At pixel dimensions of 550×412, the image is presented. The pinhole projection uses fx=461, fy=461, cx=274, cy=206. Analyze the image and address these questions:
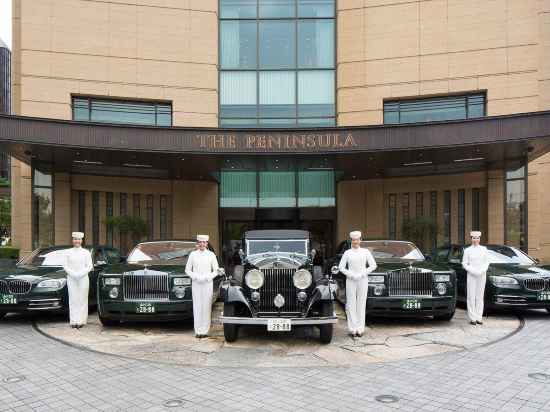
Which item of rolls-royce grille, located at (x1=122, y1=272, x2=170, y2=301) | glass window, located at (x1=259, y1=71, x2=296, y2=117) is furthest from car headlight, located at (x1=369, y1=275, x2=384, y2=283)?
glass window, located at (x1=259, y1=71, x2=296, y2=117)

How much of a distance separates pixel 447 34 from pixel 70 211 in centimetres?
1655

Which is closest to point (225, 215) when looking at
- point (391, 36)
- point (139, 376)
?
point (391, 36)

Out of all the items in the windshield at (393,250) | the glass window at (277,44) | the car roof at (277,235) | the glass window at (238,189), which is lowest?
the windshield at (393,250)

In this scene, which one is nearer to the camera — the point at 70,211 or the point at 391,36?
the point at 70,211

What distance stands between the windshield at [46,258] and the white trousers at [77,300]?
1574 mm

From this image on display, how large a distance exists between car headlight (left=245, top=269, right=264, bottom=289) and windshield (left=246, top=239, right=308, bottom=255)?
137 cm

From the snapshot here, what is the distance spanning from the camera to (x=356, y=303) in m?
7.79

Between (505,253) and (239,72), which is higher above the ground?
(239,72)

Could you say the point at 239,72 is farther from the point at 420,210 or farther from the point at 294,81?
the point at 420,210

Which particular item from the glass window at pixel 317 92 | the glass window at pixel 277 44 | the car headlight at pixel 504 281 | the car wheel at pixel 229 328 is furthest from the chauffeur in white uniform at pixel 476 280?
the glass window at pixel 277 44

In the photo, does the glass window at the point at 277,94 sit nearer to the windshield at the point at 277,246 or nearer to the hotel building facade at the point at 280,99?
the hotel building facade at the point at 280,99

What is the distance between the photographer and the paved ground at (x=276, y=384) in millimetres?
4680

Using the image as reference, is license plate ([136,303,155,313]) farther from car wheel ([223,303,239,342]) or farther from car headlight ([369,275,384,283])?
car headlight ([369,275,384,283])

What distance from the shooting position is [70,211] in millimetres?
17922
